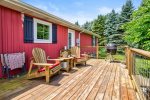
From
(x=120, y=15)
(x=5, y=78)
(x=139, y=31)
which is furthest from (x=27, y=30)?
(x=120, y=15)

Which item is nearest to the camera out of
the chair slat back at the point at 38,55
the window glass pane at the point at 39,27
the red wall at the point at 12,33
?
the red wall at the point at 12,33

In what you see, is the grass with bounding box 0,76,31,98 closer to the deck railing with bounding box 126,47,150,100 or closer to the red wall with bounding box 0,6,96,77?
the red wall with bounding box 0,6,96,77

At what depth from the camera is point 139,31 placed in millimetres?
11734

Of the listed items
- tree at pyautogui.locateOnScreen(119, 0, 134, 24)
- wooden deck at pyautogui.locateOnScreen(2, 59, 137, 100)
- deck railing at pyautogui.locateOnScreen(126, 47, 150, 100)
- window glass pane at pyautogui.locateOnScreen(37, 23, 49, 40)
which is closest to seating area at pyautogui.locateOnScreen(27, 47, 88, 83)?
wooden deck at pyautogui.locateOnScreen(2, 59, 137, 100)

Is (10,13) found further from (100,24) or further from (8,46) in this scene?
(100,24)

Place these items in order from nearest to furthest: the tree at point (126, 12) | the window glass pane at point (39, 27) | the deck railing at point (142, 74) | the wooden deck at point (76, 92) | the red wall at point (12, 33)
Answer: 1. the deck railing at point (142, 74)
2. the wooden deck at point (76, 92)
3. the red wall at point (12, 33)
4. the window glass pane at point (39, 27)
5. the tree at point (126, 12)

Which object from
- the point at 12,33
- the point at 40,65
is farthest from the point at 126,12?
the point at 40,65

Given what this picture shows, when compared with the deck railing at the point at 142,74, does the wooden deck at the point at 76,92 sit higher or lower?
lower

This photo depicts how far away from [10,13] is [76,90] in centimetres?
314

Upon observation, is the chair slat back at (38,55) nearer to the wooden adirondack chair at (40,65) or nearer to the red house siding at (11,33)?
the wooden adirondack chair at (40,65)

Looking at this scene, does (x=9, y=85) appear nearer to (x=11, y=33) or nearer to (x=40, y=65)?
(x=40, y=65)

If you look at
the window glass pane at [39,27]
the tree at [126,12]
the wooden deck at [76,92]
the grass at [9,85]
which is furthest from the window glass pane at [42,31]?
the tree at [126,12]

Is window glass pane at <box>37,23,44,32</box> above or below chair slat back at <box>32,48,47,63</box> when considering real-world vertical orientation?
above

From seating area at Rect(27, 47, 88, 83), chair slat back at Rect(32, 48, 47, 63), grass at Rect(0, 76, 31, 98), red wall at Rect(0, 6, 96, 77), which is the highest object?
red wall at Rect(0, 6, 96, 77)
